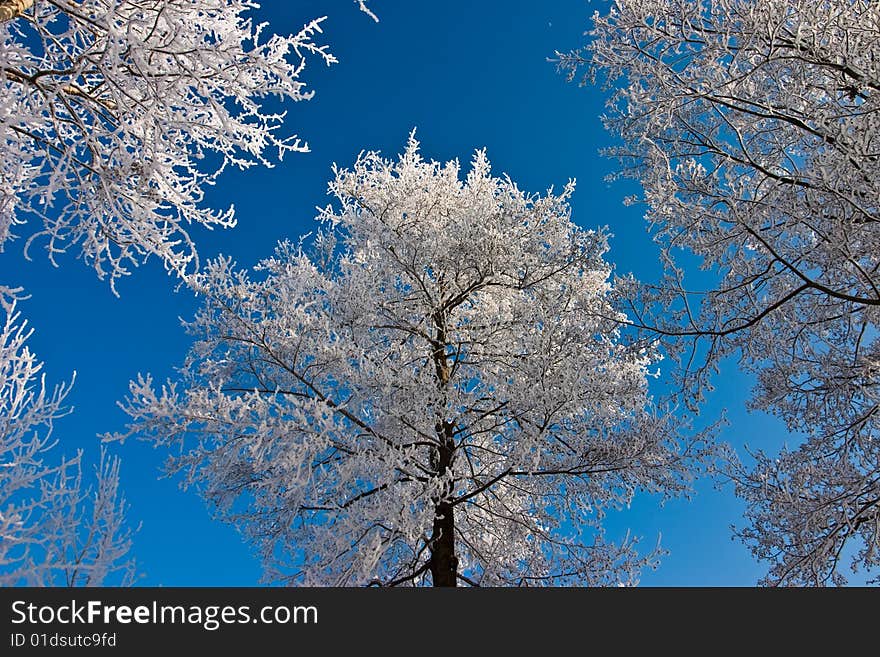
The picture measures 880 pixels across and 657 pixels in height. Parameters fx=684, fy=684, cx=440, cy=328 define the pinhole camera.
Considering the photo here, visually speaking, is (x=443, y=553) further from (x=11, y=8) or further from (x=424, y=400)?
(x=11, y=8)

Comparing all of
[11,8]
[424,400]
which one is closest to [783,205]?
[424,400]

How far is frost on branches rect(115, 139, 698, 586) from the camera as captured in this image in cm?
682

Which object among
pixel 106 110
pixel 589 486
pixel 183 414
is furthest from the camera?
pixel 589 486

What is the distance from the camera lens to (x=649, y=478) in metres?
7.64

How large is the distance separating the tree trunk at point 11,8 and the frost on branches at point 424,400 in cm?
363

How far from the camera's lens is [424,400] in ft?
24.5

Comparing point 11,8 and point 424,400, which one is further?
point 424,400

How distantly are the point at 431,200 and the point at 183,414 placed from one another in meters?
4.56

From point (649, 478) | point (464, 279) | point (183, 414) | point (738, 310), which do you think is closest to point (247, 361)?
point (183, 414)

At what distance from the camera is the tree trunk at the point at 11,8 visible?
4.24 m

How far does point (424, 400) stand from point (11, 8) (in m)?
4.92

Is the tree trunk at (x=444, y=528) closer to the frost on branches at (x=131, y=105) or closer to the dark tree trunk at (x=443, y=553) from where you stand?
the dark tree trunk at (x=443, y=553)
